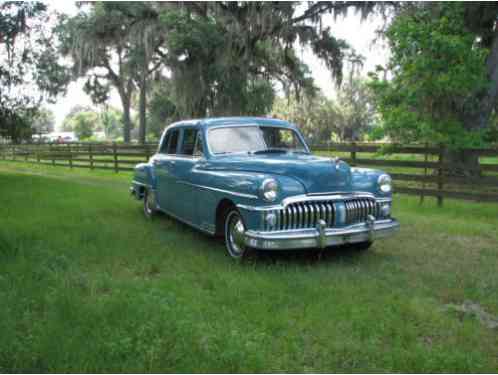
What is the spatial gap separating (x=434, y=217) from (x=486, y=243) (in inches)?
75.7

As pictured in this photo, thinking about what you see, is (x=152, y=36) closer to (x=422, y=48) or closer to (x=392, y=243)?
(x=422, y=48)

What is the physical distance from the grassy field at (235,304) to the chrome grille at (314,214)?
19.7 inches

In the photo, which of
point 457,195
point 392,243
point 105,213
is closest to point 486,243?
point 392,243

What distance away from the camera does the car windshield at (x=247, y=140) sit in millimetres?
6223

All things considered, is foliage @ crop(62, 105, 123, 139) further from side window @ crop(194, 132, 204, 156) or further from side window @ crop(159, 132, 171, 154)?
side window @ crop(194, 132, 204, 156)

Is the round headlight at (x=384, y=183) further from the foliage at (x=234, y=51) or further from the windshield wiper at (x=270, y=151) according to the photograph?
the foliage at (x=234, y=51)

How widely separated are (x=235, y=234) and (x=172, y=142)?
8.68ft

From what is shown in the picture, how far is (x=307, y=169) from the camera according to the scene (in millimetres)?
5145

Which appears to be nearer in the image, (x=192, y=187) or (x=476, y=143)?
(x=192, y=187)

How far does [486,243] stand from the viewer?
6562mm

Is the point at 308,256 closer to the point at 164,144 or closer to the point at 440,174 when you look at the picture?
the point at 164,144

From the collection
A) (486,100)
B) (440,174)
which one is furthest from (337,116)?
(440,174)

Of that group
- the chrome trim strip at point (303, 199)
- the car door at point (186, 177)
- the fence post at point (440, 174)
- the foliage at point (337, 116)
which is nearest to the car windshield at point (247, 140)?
the car door at point (186, 177)

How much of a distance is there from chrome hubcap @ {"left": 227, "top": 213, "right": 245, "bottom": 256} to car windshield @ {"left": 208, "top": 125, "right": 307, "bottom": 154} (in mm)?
1049
